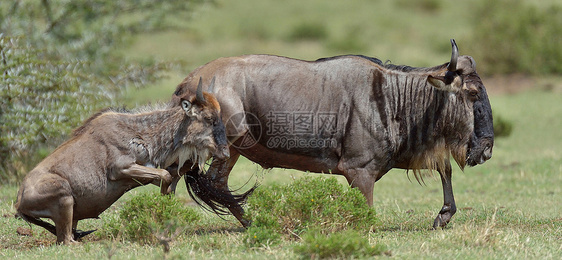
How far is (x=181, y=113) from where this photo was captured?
290 inches

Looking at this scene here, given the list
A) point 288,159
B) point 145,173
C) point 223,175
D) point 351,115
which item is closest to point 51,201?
point 145,173

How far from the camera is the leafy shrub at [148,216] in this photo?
672 cm

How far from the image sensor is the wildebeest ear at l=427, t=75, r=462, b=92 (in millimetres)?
7625

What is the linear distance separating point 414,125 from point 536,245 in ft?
6.28

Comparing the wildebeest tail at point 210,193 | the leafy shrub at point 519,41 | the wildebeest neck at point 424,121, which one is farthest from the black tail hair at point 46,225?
the leafy shrub at point 519,41

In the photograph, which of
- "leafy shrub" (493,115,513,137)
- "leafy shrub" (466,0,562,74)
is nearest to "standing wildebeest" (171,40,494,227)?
"leafy shrub" (493,115,513,137)

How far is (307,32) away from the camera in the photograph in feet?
112

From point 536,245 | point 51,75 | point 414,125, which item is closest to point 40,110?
point 51,75

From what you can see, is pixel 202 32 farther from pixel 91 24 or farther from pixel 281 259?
pixel 281 259

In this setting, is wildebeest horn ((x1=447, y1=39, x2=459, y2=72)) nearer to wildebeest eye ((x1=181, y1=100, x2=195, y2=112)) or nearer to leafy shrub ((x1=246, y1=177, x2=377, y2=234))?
leafy shrub ((x1=246, y1=177, x2=377, y2=234))

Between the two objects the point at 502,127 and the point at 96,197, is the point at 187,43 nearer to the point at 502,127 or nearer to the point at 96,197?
the point at 502,127

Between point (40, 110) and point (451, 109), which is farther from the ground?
point (451, 109)

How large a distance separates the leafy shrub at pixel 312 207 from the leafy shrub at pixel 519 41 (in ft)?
64.0

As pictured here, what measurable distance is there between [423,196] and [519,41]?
16009mm
